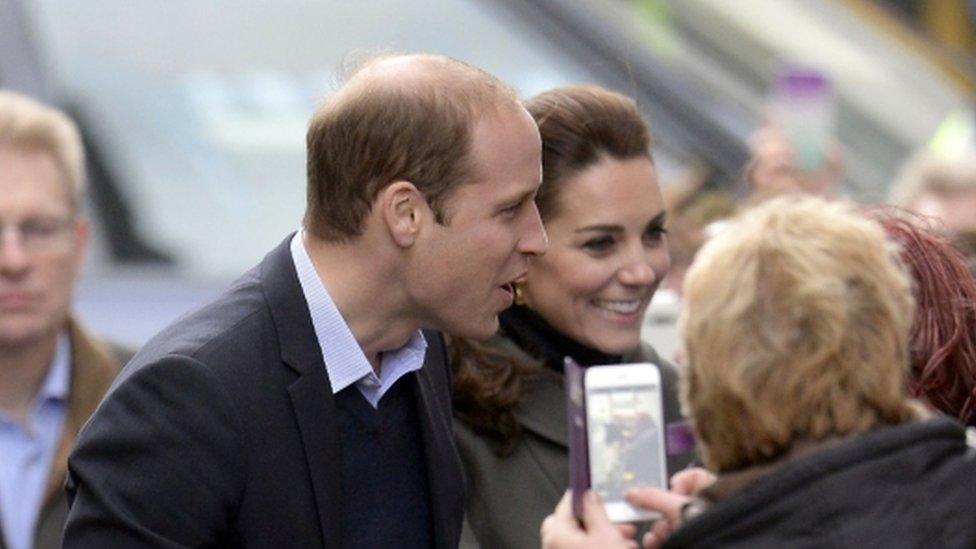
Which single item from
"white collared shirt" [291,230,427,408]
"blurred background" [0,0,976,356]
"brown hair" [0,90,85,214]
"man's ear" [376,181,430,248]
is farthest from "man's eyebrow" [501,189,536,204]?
"blurred background" [0,0,976,356]

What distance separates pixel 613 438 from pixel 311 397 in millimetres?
532

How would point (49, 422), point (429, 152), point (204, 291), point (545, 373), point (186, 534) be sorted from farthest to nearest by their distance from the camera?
point (204, 291) < point (49, 422) < point (545, 373) < point (429, 152) < point (186, 534)

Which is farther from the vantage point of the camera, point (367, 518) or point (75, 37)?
point (75, 37)

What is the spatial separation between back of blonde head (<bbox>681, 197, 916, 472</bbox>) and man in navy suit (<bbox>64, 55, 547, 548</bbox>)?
2.15ft

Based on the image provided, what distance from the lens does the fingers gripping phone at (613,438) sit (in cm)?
284

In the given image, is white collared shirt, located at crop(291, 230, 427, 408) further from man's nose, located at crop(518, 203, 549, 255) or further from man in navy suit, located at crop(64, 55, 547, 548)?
man's nose, located at crop(518, 203, 549, 255)

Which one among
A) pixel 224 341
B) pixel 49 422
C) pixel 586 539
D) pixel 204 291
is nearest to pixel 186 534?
pixel 224 341

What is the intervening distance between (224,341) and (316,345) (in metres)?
0.15

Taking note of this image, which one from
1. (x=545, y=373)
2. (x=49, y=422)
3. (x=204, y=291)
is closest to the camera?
(x=545, y=373)

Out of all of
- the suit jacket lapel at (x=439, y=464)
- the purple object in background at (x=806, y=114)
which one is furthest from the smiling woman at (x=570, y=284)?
the purple object in background at (x=806, y=114)

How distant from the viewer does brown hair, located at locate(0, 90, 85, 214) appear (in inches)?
193

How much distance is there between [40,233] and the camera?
15.9 feet

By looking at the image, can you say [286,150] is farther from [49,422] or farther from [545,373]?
[545,373]

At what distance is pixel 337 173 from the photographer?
3.30 meters
